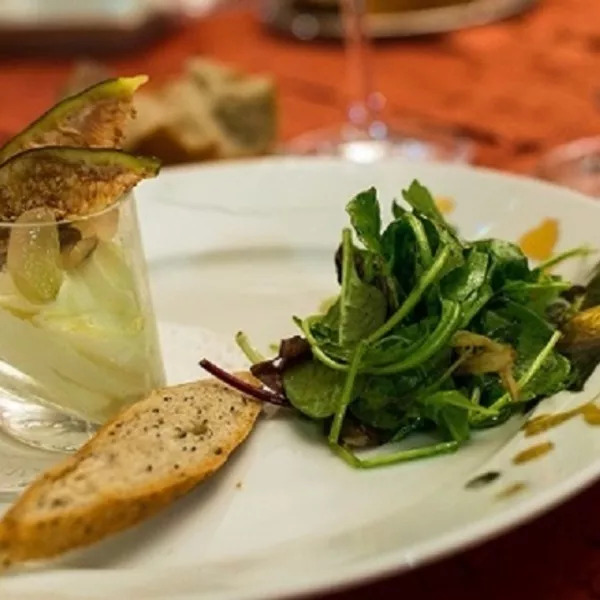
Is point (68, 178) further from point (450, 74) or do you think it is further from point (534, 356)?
point (450, 74)

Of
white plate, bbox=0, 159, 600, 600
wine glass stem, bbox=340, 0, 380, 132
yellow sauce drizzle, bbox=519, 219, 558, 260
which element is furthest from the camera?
wine glass stem, bbox=340, 0, 380, 132

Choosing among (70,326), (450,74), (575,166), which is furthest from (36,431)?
(450,74)

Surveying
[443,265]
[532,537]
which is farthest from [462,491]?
[443,265]

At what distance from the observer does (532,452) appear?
2.41 ft

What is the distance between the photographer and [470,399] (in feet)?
2.61

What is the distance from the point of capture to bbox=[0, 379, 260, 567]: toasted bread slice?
67cm

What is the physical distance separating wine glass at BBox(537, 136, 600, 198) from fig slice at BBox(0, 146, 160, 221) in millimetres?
566

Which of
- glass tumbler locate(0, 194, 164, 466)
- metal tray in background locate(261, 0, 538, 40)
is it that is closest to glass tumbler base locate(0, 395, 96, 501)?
glass tumbler locate(0, 194, 164, 466)

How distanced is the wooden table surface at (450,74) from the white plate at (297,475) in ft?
1.05

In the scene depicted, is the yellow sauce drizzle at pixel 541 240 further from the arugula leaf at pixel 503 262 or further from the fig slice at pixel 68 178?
the fig slice at pixel 68 178

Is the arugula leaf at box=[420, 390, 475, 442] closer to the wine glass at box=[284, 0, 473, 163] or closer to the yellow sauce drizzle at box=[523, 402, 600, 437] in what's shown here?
the yellow sauce drizzle at box=[523, 402, 600, 437]

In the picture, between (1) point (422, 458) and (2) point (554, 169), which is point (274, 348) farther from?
(2) point (554, 169)

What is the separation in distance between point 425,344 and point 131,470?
0.61ft

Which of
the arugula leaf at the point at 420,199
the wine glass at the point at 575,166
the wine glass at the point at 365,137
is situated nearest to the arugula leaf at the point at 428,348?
the arugula leaf at the point at 420,199
